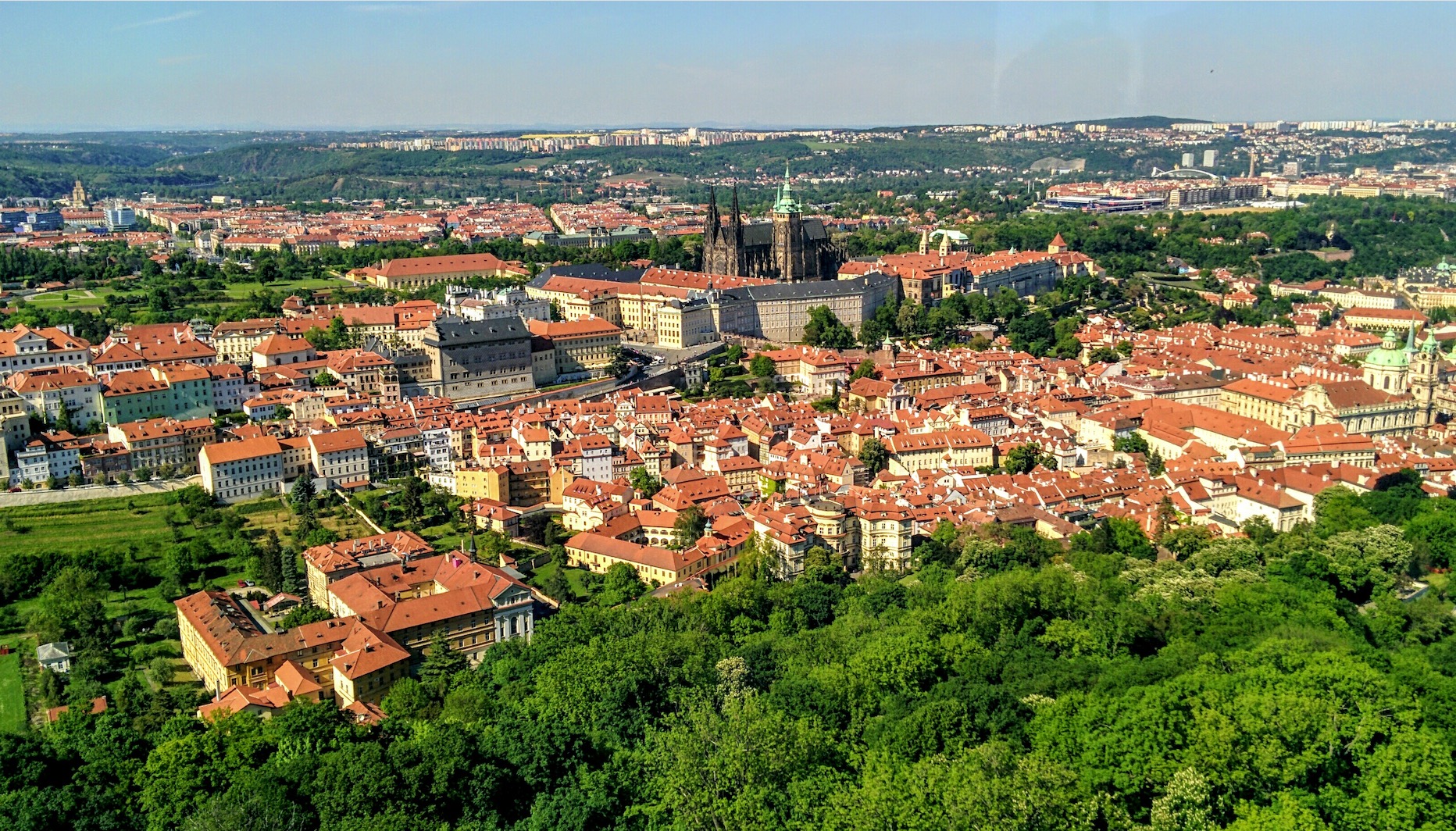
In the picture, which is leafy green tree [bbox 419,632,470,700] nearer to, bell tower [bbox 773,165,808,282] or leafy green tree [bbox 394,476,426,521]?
leafy green tree [bbox 394,476,426,521]

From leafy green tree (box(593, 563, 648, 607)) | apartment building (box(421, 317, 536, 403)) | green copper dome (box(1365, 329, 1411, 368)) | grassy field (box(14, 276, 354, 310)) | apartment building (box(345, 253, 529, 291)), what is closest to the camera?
leafy green tree (box(593, 563, 648, 607))

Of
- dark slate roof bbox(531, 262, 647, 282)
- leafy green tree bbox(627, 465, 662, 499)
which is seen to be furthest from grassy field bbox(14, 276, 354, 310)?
leafy green tree bbox(627, 465, 662, 499)

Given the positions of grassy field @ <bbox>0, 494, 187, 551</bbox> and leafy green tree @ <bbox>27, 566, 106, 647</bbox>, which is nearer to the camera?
leafy green tree @ <bbox>27, 566, 106, 647</bbox>

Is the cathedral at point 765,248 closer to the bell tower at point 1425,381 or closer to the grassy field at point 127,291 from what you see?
the grassy field at point 127,291

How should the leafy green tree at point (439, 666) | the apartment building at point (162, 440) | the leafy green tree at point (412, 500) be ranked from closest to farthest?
the leafy green tree at point (439, 666) → the leafy green tree at point (412, 500) → the apartment building at point (162, 440)

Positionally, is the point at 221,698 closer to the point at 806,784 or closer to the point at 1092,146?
the point at 806,784

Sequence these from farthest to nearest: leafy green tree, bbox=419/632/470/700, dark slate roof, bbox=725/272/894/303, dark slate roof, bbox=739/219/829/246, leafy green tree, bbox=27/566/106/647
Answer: dark slate roof, bbox=739/219/829/246, dark slate roof, bbox=725/272/894/303, leafy green tree, bbox=27/566/106/647, leafy green tree, bbox=419/632/470/700

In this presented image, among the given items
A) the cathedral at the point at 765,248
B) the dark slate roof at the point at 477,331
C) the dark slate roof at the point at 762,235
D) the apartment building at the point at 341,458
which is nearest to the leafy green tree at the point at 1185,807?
the apartment building at the point at 341,458
